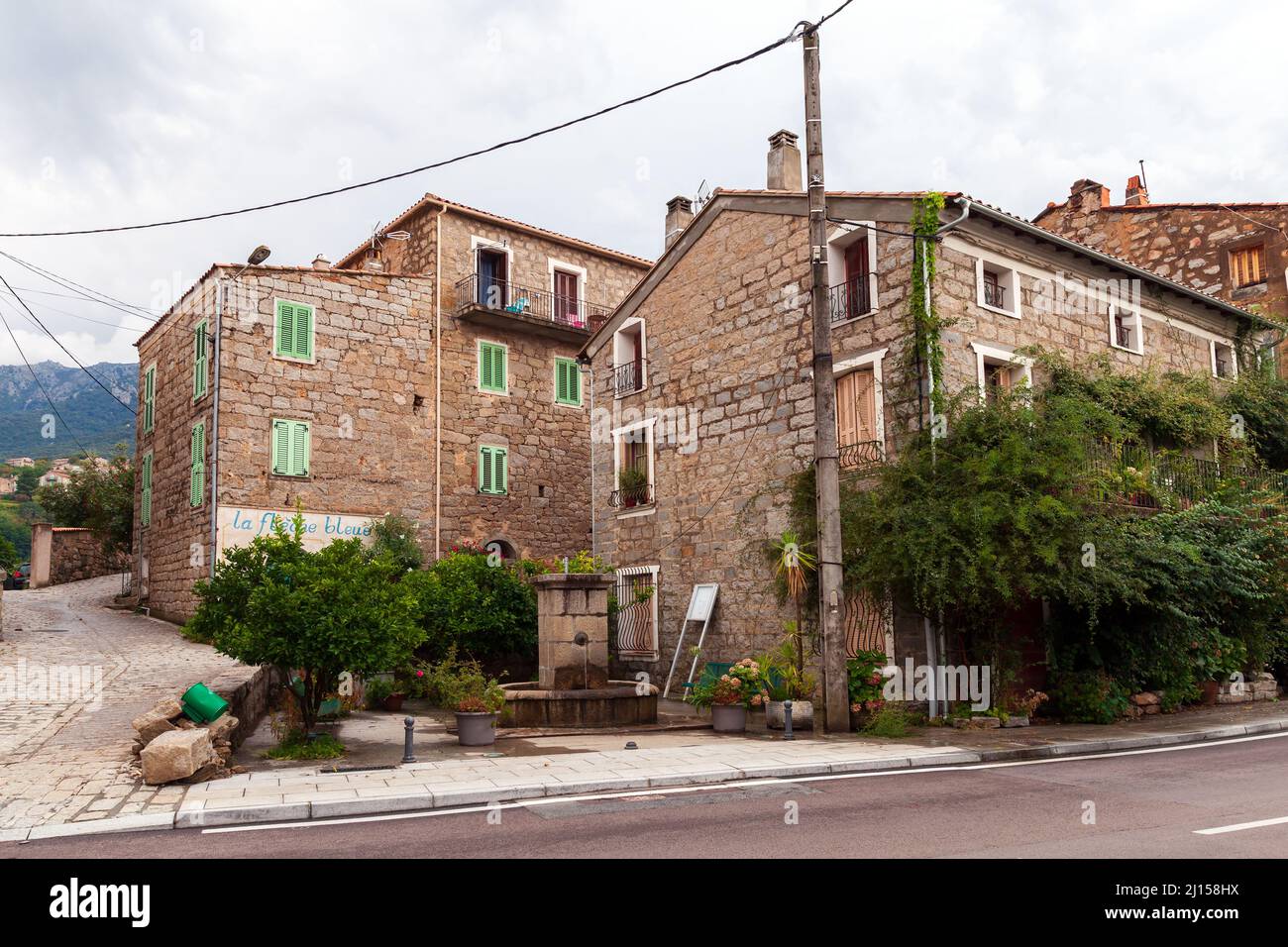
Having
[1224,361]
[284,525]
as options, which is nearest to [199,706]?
[284,525]

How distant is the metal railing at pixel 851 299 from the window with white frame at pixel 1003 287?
200cm

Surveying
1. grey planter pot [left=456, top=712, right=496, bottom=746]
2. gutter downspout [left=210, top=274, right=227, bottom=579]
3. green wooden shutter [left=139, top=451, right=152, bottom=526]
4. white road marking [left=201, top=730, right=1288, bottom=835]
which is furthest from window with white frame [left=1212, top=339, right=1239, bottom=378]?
green wooden shutter [left=139, top=451, right=152, bottom=526]

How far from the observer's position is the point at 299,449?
71.9 feet

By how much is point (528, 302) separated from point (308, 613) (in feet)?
53.9

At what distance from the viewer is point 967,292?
15.5 meters

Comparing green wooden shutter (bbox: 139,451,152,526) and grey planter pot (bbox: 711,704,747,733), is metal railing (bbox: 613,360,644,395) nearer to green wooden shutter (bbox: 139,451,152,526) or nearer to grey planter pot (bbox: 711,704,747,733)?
grey planter pot (bbox: 711,704,747,733)

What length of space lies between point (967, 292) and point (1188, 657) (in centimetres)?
667

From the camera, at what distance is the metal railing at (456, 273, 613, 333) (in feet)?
80.9

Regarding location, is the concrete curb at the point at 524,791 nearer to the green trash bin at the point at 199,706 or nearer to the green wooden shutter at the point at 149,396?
the green trash bin at the point at 199,706

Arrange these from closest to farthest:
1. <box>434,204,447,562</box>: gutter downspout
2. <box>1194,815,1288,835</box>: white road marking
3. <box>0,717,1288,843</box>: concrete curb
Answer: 1. <box>1194,815,1288,835</box>: white road marking
2. <box>0,717,1288,843</box>: concrete curb
3. <box>434,204,447,562</box>: gutter downspout

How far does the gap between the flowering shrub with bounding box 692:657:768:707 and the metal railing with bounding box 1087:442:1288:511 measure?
226 inches

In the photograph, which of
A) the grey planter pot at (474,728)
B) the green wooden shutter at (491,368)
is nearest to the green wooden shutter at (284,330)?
the green wooden shutter at (491,368)

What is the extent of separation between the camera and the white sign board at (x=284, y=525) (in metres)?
20.7

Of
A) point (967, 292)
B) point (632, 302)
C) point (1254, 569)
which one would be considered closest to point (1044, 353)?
point (967, 292)
